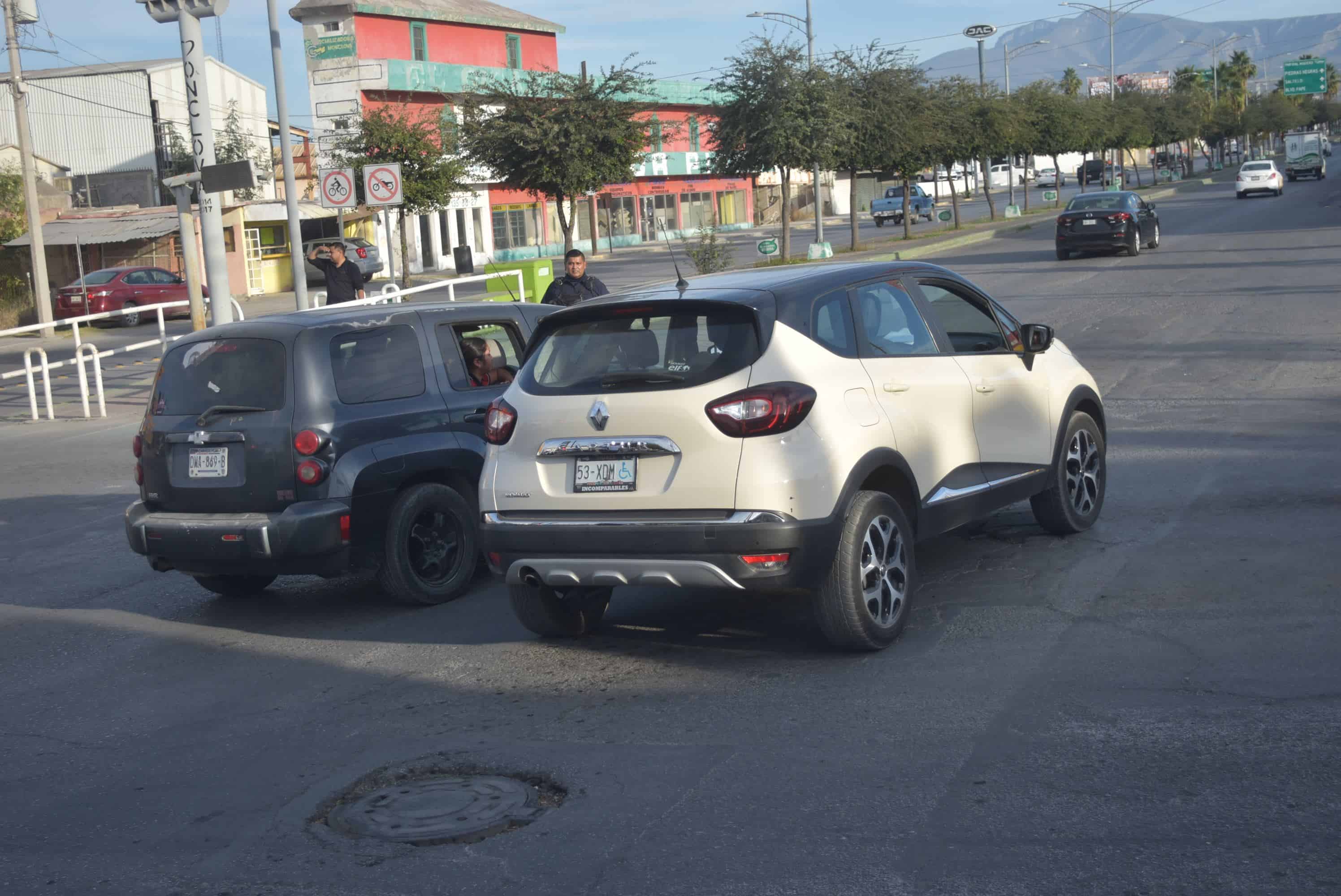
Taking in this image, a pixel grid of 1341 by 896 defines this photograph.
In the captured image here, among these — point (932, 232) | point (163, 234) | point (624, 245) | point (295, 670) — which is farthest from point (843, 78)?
point (295, 670)

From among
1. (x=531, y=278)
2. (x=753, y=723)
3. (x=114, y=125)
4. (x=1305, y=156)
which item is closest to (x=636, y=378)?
(x=753, y=723)

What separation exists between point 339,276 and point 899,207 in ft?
191

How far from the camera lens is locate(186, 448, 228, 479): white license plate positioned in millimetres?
7523

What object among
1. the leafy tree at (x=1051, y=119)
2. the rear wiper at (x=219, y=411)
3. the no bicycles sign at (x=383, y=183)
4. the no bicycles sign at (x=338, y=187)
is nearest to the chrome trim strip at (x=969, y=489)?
the rear wiper at (x=219, y=411)

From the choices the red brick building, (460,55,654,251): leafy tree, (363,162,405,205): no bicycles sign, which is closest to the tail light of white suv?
(363,162,405,205): no bicycles sign

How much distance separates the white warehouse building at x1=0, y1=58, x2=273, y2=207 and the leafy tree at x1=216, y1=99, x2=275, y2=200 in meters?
0.24

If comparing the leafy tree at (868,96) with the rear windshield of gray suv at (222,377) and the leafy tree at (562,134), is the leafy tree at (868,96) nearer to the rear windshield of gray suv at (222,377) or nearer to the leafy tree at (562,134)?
the leafy tree at (562,134)

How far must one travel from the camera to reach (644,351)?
6.28 m

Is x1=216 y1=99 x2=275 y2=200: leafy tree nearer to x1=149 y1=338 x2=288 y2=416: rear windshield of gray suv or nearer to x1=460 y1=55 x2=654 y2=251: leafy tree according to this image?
x1=460 y1=55 x2=654 y2=251: leafy tree

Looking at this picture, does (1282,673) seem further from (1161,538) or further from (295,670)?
(295,670)

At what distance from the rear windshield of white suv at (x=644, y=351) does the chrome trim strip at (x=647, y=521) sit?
558 mm

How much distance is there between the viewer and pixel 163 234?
151 feet

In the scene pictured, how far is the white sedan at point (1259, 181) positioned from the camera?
63.0m

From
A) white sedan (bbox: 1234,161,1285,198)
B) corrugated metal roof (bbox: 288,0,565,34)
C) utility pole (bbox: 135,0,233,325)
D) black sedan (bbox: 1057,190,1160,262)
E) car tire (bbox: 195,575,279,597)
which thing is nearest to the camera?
car tire (bbox: 195,575,279,597)
